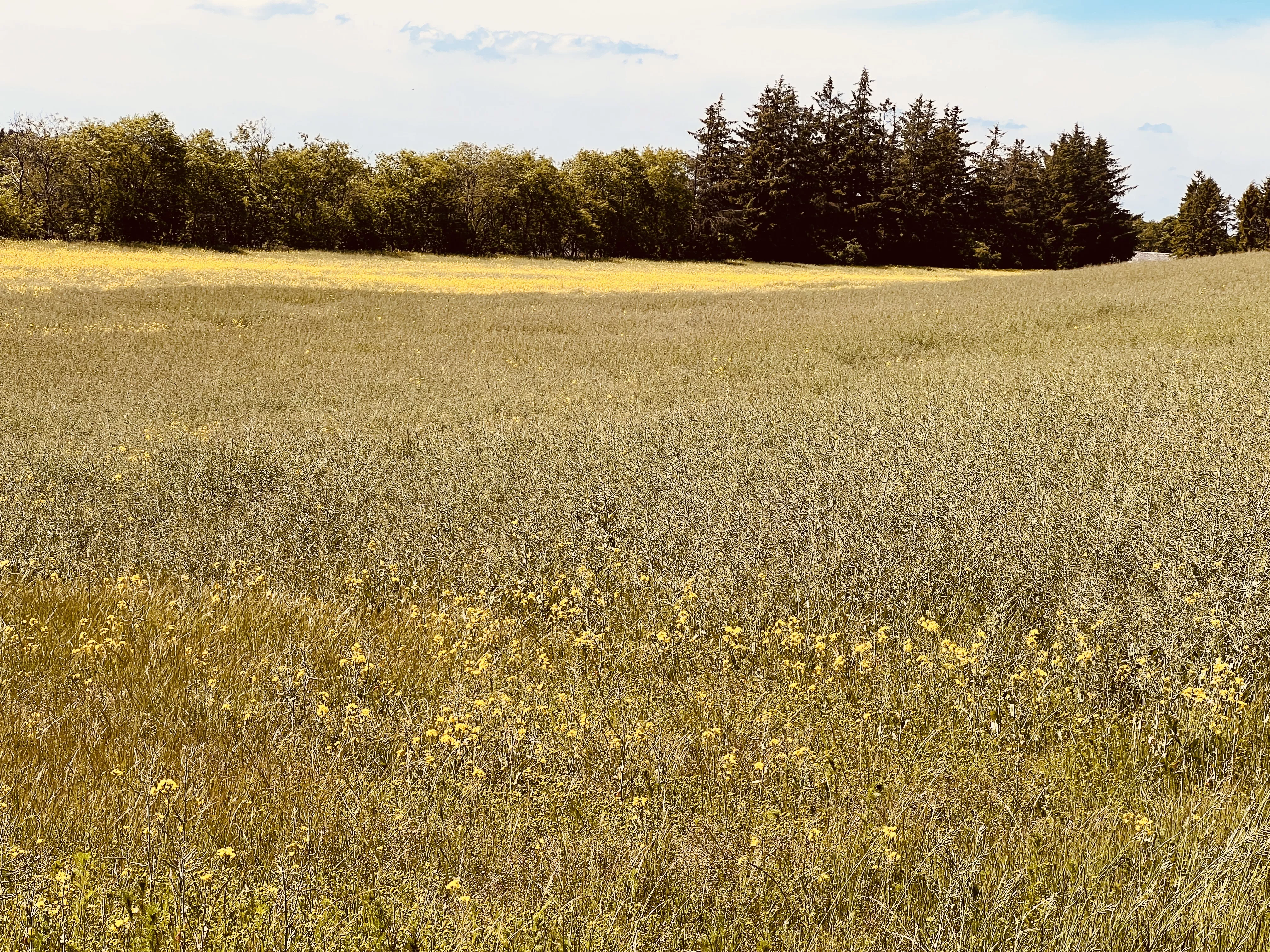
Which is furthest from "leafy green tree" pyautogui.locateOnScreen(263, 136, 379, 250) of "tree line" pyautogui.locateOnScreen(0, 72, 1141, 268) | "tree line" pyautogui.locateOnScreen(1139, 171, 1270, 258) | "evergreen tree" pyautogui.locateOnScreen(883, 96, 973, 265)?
"tree line" pyautogui.locateOnScreen(1139, 171, 1270, 258)

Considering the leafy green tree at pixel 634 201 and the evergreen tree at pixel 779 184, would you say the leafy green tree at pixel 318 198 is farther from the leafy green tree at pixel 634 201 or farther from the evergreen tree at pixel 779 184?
the evergreen tree at pixel 779 184

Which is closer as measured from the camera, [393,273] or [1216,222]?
[393,273]

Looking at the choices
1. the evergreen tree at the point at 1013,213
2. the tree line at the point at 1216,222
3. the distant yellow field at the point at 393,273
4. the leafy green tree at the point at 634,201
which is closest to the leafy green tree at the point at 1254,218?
the tree line at the point at 1216,222

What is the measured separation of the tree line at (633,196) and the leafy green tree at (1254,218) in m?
9.14

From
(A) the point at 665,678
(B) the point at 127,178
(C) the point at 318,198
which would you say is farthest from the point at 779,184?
(A) the point at 665,678

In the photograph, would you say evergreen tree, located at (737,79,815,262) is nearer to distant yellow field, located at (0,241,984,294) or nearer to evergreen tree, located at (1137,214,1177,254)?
distant yellow field, located at (0,241,984,294)

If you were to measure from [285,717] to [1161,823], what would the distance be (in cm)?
284

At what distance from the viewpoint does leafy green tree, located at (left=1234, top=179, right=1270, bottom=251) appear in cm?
5844

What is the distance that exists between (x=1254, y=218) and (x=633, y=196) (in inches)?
1863

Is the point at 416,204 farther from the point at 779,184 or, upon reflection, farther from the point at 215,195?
the point at 779,184

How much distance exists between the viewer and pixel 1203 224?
64.7 m

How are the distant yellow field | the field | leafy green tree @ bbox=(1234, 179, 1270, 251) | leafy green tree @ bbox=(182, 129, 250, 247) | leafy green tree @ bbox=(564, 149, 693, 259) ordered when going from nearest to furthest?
1. the field
2. the distant yellow field
3. leafy green tree @ bbox=(182, 129, 250, 247)
4. leafy green tree @ bbox=(564, 149, 693, 259)
5. leafy green tree @ bbox=(1234, 179, 1270, 251)

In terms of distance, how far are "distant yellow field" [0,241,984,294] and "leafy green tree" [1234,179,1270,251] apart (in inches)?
1201

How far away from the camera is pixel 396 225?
44594 millimetres
